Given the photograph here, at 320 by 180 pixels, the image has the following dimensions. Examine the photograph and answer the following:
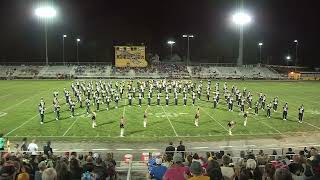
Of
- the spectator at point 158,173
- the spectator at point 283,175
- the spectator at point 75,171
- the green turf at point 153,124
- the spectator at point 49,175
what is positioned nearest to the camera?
the spectator at point 283,175

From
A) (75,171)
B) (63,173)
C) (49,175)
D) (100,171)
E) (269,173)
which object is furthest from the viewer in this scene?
(100,171)

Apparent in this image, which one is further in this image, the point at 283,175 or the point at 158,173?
the point at 158,173

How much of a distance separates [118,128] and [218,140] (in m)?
5.09

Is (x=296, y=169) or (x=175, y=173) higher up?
(x=175, y=173)

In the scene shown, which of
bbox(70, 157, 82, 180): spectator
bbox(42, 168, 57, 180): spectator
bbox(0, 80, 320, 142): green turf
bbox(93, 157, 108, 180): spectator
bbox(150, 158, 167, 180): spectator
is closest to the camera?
bbox(42, 168, 57, 180): spectator

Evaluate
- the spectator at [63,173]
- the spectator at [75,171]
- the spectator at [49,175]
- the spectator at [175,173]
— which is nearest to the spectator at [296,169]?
the spectator at [175,173]

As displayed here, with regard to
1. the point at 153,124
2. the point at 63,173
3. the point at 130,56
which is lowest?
the point at 153,124

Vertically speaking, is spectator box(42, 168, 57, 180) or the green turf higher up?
spectator box(42, 168, 57, 180)

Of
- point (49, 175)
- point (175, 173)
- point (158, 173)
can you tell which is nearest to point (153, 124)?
point (158, 173)

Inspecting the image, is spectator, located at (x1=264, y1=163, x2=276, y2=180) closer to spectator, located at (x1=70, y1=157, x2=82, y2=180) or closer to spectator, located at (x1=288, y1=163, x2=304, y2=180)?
spectator, located at (x1=288, y1=163, x2=304, y2=180)

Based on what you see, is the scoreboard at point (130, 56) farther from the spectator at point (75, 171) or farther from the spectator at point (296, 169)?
the spectator at point (75, 171)

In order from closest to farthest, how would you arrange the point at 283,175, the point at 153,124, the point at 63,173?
the point at 283,175 → the point at 63,173 → the point at 153,124

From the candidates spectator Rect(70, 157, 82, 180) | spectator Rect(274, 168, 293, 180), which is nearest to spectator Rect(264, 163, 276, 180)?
spectator Rect(274, 168, 293, 180)

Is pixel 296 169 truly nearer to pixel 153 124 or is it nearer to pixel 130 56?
pixel 153 124
